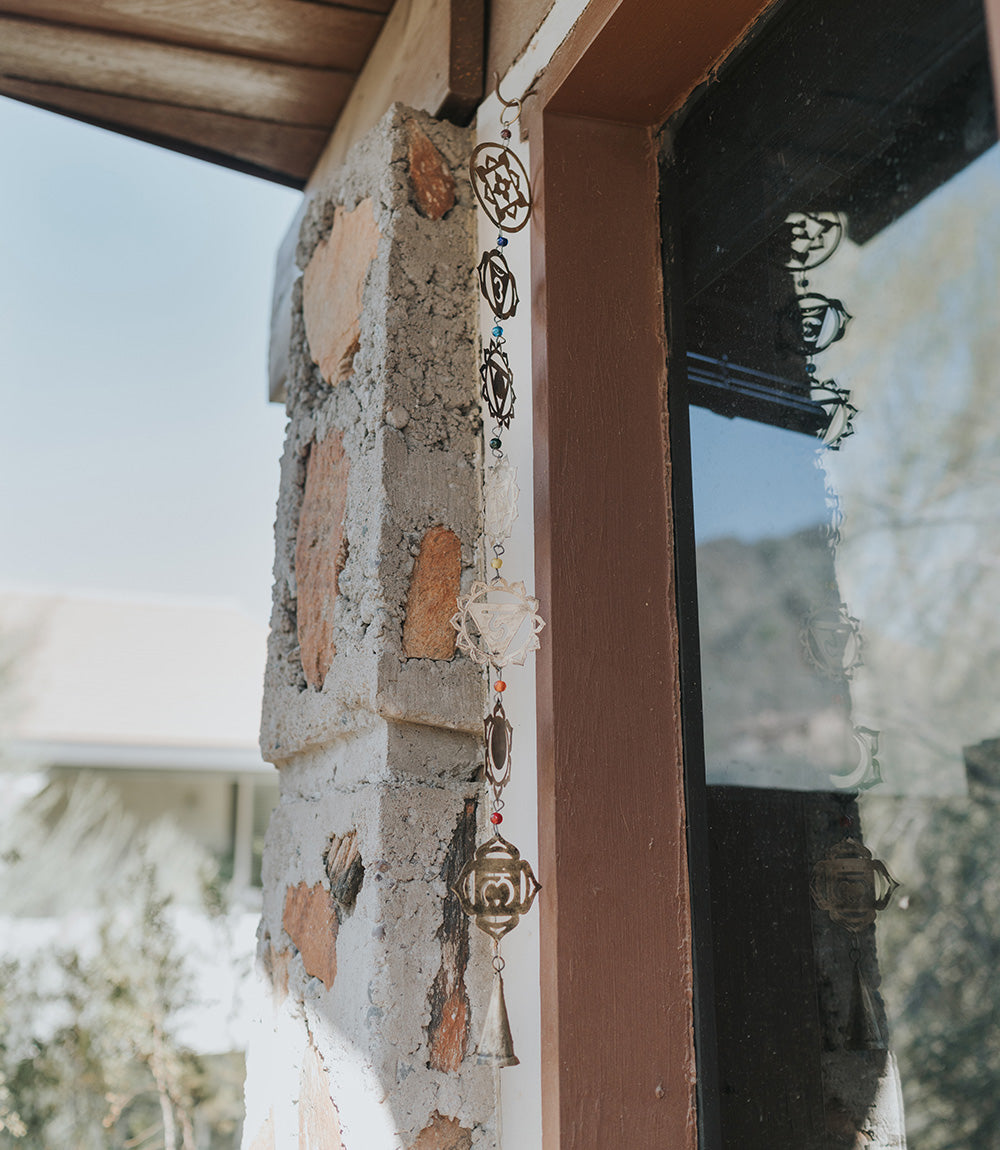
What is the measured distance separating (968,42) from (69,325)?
9.09 meters

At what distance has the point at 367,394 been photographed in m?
1.21

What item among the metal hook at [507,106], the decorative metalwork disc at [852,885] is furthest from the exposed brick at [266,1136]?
the metal hook at [507,106]

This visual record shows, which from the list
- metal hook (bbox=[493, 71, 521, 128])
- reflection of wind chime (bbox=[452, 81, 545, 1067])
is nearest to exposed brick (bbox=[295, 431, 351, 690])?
reflection of wind chime (bbox=[452, 81, 545, 1067])

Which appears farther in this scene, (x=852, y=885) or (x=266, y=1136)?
(x=266, y=1136)

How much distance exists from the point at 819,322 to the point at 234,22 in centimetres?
136

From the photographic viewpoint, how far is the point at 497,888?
37.1 inches

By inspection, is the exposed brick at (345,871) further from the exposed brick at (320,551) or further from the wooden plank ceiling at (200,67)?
the wooden plank ceiling at (200,67)

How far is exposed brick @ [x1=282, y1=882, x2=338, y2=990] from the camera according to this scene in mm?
1138

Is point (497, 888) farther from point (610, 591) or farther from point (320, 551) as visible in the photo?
point (320, 551)

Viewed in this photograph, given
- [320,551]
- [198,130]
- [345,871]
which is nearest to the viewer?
[345,871]

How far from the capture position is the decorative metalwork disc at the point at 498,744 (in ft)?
3.41

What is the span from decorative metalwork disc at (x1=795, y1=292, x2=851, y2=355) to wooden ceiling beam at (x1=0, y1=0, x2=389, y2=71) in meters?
1.17

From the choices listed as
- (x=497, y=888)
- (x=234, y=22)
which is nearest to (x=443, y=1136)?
(x=497, y=888)

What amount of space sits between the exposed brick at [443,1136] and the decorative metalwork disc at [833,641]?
0.60 m
